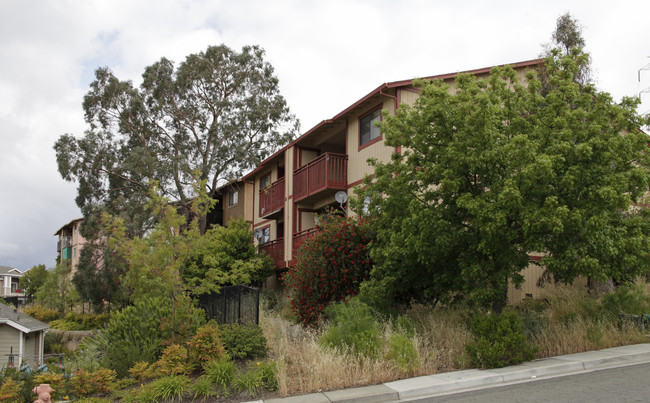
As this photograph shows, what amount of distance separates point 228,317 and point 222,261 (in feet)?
29.9

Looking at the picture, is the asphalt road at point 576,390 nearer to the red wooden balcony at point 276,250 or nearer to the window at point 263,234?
the red wooden balcony at point 276,250

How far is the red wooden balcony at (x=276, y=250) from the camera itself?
23000 mm

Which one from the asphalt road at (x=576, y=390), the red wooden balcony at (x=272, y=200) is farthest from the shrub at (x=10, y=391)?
the red wooden balcony at (x=272, y=200)

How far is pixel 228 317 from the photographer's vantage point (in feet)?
42.1

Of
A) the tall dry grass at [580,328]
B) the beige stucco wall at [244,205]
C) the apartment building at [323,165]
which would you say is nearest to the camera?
the tall dry grass at [580,328]

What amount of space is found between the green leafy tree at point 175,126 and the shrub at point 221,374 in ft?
71.3

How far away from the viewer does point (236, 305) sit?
1249 cm

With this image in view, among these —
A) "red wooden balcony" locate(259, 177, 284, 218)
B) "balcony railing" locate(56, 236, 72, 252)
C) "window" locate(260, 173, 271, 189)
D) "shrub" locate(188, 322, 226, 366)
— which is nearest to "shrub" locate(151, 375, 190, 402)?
"shrub" locate(188, 322, 226, 366)

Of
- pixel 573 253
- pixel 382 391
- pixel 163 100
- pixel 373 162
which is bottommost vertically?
pixel 382 391

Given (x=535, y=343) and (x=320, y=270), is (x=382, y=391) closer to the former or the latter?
(x=535, y=343)

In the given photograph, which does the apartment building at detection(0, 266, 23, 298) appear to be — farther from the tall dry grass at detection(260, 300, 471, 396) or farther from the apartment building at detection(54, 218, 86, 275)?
the tall dry grass at detection(260, 300, 471, 396)

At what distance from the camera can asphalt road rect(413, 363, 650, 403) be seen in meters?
7.14

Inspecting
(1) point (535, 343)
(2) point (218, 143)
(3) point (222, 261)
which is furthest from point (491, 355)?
(2) point (218, 143)

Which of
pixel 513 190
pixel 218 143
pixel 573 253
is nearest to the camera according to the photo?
pixel 513 190
